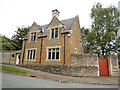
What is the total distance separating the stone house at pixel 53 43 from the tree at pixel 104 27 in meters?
4.52

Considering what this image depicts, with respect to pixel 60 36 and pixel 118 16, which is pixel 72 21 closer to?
pixel 60 36

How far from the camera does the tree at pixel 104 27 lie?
30453mm

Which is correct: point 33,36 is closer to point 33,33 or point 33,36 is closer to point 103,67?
point 33,33

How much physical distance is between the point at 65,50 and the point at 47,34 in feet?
16.8

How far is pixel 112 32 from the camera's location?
2939 cm

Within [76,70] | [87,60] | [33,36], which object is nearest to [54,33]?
[33,36]

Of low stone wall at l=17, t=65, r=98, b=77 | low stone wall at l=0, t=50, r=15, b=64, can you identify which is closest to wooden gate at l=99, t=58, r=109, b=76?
low stone wall at l=17, t=65, r=98, b=77

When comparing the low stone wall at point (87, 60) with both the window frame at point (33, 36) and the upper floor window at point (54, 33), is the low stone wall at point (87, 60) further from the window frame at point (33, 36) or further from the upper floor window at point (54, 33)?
the window frame at point (33, 36)

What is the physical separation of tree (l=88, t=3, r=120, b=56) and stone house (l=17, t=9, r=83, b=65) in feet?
14.8

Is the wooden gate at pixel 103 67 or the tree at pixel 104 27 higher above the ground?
the tree at pixel 104 27

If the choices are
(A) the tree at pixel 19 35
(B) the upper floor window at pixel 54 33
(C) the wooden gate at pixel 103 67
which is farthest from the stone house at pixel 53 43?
(A) the tree at pixel 19 35

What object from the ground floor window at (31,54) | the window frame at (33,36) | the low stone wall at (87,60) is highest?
the window frame at (33,36)

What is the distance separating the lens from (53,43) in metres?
26.0

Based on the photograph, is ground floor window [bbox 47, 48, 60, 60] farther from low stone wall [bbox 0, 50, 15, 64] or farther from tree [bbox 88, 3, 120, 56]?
low stone wall [bbox 0, 50, 15, 64]
